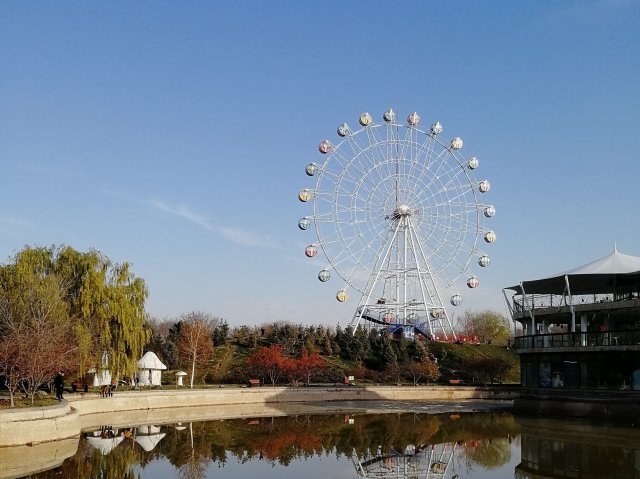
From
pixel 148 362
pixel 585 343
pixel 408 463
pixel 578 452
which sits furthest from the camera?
pixel 148 362

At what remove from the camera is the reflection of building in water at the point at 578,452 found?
20.2 m

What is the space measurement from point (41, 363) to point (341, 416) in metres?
14.8

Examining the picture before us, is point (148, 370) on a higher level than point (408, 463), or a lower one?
higher

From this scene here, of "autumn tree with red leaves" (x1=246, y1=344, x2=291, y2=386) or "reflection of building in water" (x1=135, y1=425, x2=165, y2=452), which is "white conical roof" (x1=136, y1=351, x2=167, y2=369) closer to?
"autumn tree with red leaves" (x1=246, y1=344, x2=291, y2=386)

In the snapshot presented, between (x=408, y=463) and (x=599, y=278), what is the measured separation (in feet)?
68.9

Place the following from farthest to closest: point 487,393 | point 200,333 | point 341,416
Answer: point 200,333
point 487,393
point 341,416

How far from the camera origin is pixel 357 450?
24.5m

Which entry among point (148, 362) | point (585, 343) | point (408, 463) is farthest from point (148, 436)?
point (585, 343)

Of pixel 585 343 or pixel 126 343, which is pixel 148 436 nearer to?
pixel 126 343

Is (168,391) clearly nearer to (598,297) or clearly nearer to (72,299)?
(72,299)

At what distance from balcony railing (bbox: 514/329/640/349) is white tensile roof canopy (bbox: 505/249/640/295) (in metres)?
3.32

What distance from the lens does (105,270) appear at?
3819 centimetres

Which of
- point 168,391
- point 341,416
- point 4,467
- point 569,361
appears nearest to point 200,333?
point 168,391

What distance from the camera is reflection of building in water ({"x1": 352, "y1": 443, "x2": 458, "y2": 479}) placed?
66.3 ft
